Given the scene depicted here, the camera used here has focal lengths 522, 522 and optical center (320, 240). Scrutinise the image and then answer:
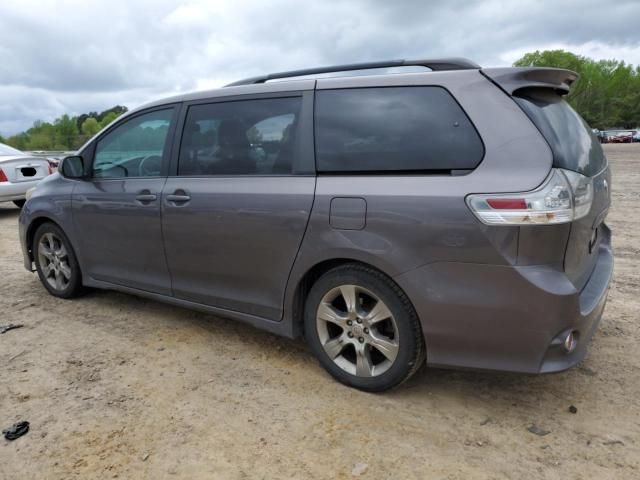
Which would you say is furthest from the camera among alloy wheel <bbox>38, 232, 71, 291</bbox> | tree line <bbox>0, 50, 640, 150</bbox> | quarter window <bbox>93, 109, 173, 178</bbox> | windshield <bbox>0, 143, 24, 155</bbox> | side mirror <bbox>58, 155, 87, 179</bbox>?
tree line <bbox>0, 50, 640, 150</bbox>

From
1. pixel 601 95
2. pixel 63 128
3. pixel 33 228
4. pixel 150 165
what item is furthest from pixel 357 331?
pixel 601 95

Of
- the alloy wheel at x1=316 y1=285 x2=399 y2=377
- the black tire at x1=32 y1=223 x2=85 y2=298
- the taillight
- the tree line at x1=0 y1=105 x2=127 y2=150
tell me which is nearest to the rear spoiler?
the taillight

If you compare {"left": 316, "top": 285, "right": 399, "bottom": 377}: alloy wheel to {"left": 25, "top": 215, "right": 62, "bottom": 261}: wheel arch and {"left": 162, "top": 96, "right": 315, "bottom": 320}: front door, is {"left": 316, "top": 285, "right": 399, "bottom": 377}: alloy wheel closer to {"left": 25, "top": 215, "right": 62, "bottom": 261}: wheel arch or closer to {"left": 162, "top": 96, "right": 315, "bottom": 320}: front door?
{"left": 162, "top": 96, "right": 315, "bottom": 320}: front door

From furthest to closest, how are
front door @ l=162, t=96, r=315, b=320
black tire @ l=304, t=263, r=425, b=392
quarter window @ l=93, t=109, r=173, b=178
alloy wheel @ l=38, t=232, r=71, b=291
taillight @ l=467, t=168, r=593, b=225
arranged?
alloy wheel @ l=38, t=232, r=71, b=291 < quarter window @ l=93, t=109, r=173, b=178 < front door @ l=162, t=96, r=315, b=320 < black tire @ l=304, t=263, r=425, b=392 < taillight @ l=467, t=168, r=593, b=225

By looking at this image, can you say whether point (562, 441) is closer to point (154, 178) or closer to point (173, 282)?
point (173, 282)

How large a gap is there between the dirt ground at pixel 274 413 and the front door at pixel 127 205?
51cm

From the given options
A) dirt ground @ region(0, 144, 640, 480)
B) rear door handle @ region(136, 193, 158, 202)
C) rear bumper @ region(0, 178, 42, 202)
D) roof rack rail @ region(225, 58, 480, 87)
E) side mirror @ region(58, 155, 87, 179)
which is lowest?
dirt ground @ region(0, 144, 640, 480)

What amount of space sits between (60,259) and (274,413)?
287 centimetres

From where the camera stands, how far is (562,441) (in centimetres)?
252

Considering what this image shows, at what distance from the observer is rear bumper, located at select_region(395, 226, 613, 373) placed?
2.41 metres

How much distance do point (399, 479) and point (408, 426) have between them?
0.42 meters

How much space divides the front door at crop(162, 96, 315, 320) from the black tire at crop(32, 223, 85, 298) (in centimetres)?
134

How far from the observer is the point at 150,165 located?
385 cm

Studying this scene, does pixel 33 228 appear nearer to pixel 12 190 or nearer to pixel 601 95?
pixel 12 190
